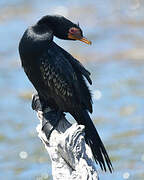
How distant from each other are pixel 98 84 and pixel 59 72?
661 centimetres

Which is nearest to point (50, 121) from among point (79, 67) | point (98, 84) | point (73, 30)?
point (79, 67)

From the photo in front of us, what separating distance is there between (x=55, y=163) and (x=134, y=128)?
592 centimetres

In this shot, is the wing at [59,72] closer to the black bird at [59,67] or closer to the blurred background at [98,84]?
the black bird at [59,67]

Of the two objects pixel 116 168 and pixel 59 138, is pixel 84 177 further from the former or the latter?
pixel 116 168

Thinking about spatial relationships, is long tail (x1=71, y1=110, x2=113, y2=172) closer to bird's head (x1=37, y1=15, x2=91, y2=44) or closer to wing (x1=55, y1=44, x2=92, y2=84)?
wing (x1=55, y1=44, x2=92, y2=84)

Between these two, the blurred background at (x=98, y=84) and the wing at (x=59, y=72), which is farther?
the blurred background at (x=98, y=84)

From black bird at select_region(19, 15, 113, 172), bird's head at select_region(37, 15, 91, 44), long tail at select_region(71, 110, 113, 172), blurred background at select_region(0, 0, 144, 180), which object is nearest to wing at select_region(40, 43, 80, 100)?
black bird at select_region(19, 15, 113, 172)

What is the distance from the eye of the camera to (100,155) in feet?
18.8

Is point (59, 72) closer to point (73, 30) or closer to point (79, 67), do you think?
point (79, 67)

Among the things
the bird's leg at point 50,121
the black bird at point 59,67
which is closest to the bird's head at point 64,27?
the black bird at point 59,67

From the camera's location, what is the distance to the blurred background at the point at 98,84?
1048cm

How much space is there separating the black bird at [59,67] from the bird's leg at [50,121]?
13cm

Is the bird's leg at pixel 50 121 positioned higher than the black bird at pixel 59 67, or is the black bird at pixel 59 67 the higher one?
the black bird at pixel 59 67

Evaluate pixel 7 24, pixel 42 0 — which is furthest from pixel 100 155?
pixel 42 0
